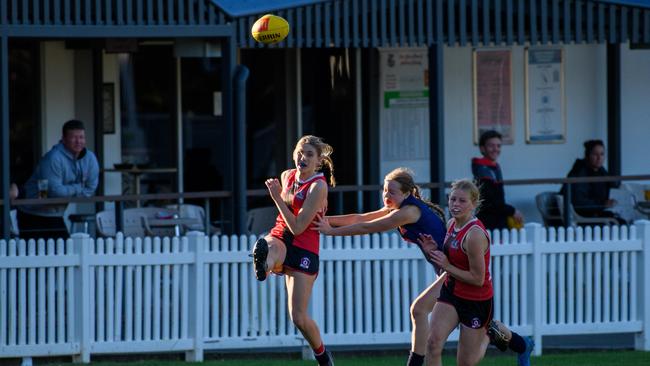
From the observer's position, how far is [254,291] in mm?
11039

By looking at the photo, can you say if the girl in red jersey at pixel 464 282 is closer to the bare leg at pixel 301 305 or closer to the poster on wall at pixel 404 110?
the bare leg at pixel 301 305

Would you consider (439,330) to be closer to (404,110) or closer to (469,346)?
(469,346)

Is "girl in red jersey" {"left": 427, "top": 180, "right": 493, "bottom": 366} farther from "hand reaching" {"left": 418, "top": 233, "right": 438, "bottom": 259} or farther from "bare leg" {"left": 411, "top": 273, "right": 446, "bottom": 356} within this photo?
"bare leg" {"left": 411, "top": 273, "right": 446, "bottom": 356}

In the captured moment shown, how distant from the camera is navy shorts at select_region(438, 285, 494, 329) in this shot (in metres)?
8.44

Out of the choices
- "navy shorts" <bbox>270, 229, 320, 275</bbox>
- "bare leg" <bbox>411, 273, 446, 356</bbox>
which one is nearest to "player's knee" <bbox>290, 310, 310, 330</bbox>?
"navy shorts" <bbox>270, 229, 320, 275</bbox>

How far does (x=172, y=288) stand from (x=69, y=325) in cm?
87

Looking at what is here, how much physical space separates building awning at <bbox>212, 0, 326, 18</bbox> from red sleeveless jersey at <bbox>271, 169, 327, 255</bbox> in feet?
10.6

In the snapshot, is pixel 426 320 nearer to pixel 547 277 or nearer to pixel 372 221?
pixel 372 221

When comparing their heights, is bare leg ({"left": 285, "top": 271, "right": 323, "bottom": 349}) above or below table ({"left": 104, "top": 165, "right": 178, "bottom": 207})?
below

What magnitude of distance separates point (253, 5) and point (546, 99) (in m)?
4.82

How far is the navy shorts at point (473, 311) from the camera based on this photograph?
8438mm

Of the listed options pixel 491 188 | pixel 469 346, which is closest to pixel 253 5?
pixel 491 188

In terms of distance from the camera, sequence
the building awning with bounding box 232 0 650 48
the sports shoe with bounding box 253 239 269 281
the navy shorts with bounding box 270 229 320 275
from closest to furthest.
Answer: the sports shoe with bounding box 253 239 269 281 → the navy shorts with bounding box 270 229 320 275 → the building awning with bounding box 232 0 650 48

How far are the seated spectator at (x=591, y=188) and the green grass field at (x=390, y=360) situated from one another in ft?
10.5
